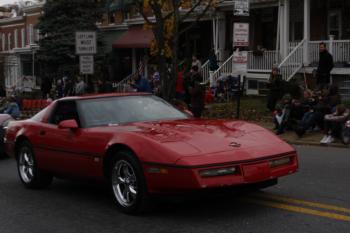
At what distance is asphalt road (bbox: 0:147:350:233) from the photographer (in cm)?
622

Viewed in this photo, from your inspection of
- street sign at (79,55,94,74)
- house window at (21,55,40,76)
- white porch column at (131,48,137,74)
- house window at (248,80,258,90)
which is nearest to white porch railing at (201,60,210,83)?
house window at (248,80,258,90)

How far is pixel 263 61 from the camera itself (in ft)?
85.5

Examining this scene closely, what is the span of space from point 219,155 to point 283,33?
19558 millimetres

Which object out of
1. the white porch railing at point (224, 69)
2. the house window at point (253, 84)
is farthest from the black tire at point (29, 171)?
the house window at point (253, 84)

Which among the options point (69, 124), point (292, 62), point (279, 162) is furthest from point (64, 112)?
point (292, 62)

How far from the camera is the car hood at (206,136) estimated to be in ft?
20.9

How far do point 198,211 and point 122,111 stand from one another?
5.76 feet

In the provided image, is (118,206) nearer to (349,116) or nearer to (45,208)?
(45,208)

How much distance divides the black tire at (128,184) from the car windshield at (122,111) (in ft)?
2.78

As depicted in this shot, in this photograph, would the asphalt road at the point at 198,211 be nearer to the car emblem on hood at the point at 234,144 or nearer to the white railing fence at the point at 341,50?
the car emblem on hood at the point at 234,144

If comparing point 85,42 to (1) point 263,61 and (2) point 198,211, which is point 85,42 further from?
(2) point 198,211

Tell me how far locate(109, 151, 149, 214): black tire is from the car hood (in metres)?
0.34

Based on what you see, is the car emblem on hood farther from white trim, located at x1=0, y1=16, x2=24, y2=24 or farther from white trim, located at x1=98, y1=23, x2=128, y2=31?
white trim, located at x1=0, y1=16, x2=24, y2=24

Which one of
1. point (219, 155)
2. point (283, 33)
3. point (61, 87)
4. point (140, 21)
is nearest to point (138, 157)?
point (219, 155)
